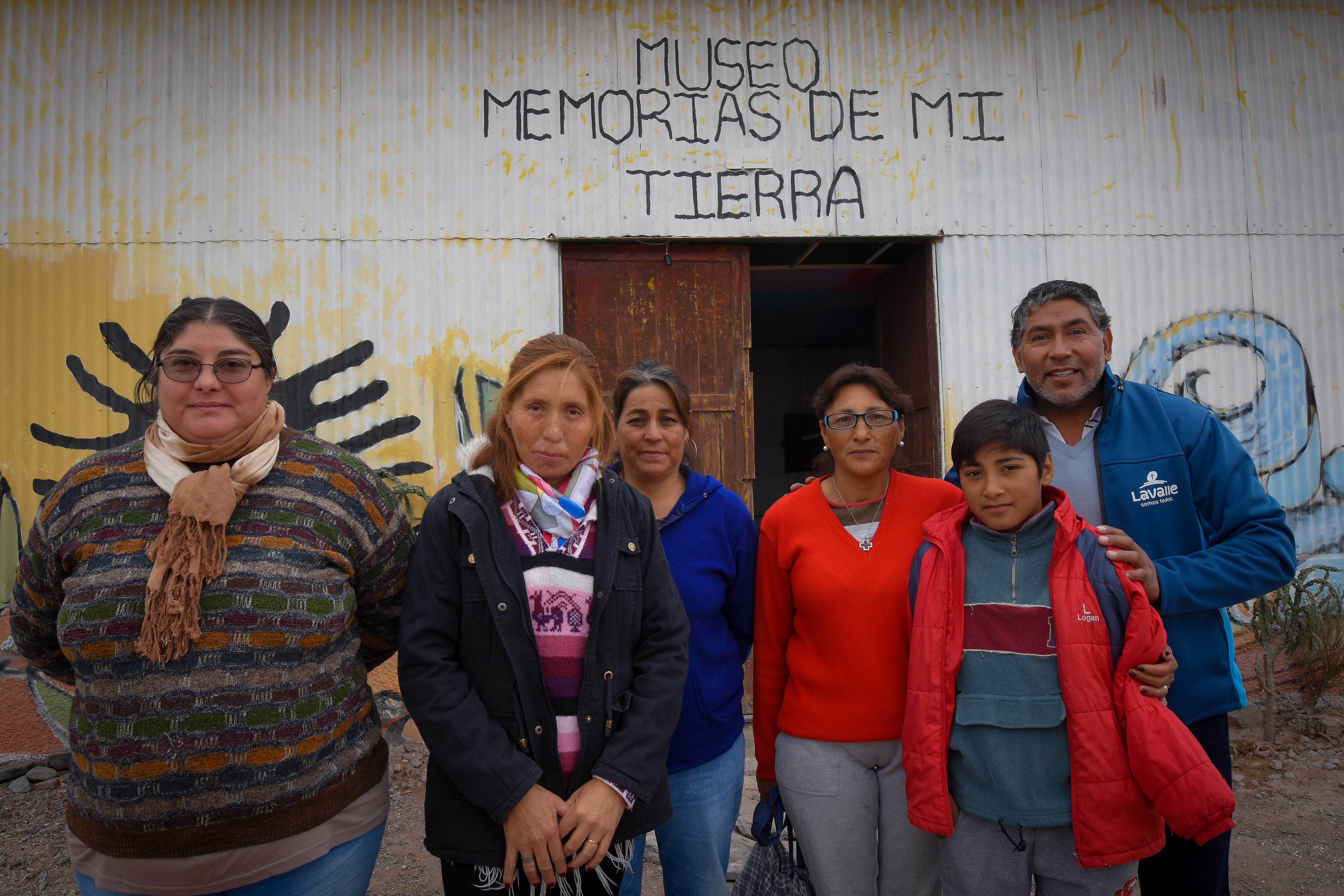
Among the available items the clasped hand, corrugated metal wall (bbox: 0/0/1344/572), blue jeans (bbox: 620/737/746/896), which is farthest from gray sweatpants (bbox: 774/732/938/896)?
corrugated metal wall (bbox: 0/0/1344/572)

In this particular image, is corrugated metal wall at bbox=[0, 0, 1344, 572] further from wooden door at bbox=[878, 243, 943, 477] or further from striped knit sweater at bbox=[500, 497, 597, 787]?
striped knit sweater at bbox=[500, 497, 597, 787]

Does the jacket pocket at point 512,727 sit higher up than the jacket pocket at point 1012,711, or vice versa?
the jacket pocket at point 512,727

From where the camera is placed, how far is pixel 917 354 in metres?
5.28

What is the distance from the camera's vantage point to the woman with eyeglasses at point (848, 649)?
204cm

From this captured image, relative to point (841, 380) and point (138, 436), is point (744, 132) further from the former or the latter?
point (138, 436)

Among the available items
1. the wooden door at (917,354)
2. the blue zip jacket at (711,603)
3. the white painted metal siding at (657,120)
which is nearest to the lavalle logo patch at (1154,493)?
the blue zip jacket at (711,603)

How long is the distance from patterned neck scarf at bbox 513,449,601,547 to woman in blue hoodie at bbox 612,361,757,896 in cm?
36

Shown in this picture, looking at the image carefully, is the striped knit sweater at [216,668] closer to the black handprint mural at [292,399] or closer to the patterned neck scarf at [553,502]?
the patterned neck scarf at [553,502]

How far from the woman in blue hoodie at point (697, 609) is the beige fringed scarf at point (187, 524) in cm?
100

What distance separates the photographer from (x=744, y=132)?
4.80m

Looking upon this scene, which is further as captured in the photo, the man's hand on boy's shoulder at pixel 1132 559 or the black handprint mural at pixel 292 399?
the black handprint mural at pixel 292 399

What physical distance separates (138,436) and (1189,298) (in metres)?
6.80

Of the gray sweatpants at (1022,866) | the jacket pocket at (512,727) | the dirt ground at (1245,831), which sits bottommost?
the dirt ground at (1245,831)

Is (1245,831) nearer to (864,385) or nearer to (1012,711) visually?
(1012,711)
